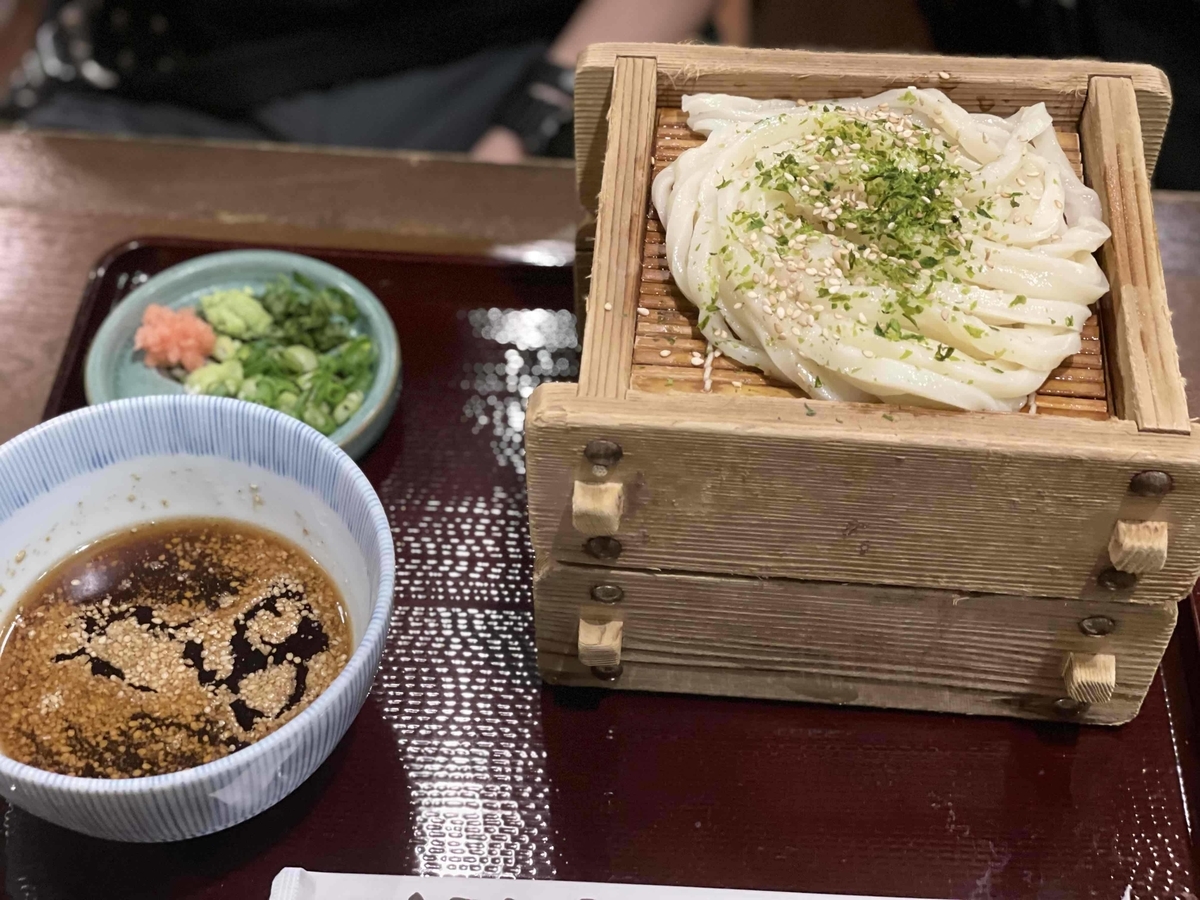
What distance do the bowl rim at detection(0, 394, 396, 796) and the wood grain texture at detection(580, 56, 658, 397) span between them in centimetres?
33

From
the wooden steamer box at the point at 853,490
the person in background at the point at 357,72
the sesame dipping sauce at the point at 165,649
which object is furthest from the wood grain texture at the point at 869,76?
the person in background at the point at 357,72

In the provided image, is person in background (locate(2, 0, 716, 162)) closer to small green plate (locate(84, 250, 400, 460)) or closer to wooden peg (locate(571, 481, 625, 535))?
small green plate (locate(84, 250, 400, 460))

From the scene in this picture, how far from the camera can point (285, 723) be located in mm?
1294

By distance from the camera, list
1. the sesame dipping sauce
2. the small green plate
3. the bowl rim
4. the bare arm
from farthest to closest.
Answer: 1. the bare arm
2. the small green plate
3. the sesame dipping sauce
4. the bowl rim

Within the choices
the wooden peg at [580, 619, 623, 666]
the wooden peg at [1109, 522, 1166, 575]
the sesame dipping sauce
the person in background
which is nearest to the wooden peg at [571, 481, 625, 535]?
the wooden peg at [580, 619, 623, 666]

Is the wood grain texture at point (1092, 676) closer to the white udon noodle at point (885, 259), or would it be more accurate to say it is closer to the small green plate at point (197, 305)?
the white udon noodle at point (885, 259)

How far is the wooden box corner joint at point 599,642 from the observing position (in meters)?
1.40

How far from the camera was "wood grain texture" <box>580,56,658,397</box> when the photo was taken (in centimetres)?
122

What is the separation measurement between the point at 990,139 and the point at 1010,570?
558mm

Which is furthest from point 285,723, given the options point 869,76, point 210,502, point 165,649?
point 869,76

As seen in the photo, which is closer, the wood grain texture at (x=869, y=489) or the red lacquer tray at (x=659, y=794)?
the wood grain texture at (x=869, y=489)

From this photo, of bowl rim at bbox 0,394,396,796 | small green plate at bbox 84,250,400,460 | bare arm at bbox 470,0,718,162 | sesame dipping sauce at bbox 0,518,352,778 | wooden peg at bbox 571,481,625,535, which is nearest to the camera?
bowl rim at bbox 0,394,396,796

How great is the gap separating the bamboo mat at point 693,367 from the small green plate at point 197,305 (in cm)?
57

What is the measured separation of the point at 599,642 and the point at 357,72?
1754 millimetres
